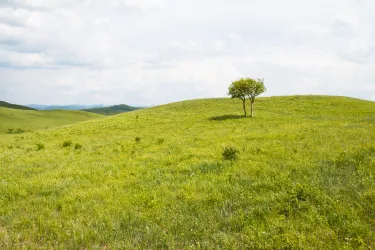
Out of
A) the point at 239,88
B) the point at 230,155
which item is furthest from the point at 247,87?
the point at 230,155

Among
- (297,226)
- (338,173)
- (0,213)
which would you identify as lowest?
(0,213)

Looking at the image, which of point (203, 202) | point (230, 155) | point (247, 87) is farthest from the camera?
point (247, 87)

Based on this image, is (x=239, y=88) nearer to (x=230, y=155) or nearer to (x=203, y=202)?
(x=230, y=155)

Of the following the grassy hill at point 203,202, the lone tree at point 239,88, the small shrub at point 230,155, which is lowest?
the grassy hill at point 203,202

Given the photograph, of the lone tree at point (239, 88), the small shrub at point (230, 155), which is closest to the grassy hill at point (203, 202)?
the small shrub at point (230, 155)

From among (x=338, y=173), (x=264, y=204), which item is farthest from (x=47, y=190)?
(x=338, y=173)

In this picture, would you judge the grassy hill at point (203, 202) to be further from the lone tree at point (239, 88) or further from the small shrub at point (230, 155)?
the lone tree at point (239, 88)

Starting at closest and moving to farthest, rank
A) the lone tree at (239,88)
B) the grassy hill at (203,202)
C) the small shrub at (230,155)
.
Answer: the grassy hill at (203,202)
the small shrub at (230,155)
the lone tree at (239,88)

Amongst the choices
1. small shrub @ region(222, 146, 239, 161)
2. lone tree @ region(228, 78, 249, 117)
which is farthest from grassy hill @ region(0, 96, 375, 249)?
lone tree @ region(228, 78, 249, 117)

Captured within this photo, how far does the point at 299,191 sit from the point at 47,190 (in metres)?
10.5

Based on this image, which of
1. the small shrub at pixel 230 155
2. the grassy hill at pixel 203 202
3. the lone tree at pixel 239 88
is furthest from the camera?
the lone tree at pixel 239 88

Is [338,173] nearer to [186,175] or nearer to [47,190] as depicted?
[186,175]

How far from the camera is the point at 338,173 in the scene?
10.8 metres

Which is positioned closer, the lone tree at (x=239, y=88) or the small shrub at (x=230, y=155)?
the small shrub at (x=230, y=155)
